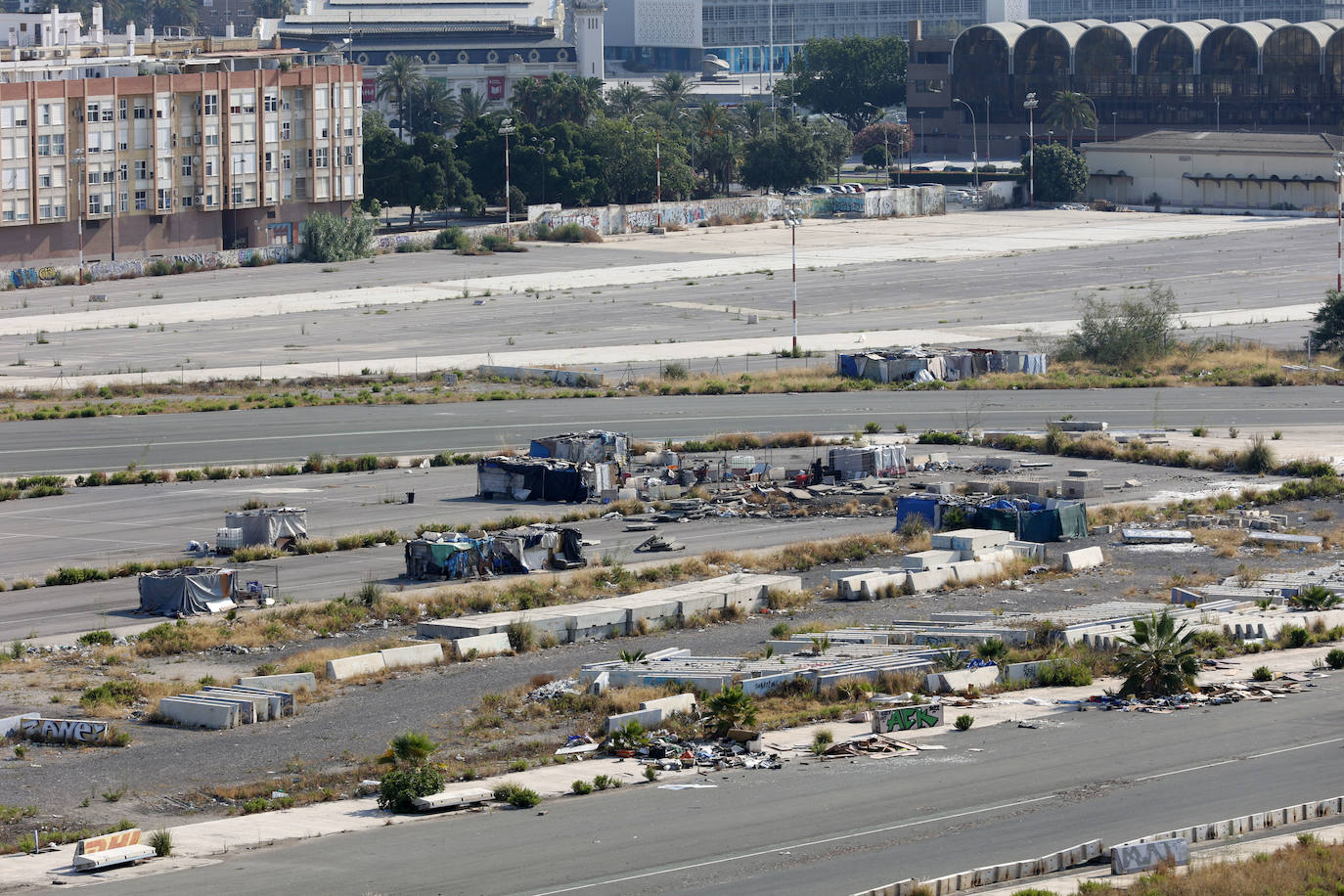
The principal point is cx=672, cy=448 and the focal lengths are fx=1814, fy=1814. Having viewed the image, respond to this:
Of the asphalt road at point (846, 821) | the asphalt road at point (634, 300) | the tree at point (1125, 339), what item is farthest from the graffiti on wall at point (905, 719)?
the asphalt road at point (634, 300)

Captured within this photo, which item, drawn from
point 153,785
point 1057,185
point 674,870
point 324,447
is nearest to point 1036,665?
point 674,870

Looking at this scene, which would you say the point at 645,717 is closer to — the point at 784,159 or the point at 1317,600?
the point at 1317,600

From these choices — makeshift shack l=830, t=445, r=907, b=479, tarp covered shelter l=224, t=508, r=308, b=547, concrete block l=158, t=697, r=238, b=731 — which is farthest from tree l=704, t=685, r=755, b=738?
makeshift shack l=830, t=445, r=907, b=479

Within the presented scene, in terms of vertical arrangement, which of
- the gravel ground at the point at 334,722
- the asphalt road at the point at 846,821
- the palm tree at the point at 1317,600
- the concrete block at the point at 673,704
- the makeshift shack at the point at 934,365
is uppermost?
the makeshift shack at the point at 934,365

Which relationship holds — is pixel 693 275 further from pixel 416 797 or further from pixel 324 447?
pixel 416 797

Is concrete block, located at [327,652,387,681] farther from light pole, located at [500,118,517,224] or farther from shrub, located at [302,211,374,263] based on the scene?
light pole, located at [500,118,517,224]

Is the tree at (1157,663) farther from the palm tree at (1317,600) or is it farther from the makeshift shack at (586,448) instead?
the makeshift shack at (586,448)
